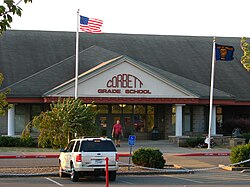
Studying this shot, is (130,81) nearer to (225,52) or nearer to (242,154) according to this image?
(225,52)

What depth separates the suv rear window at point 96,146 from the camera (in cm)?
1992

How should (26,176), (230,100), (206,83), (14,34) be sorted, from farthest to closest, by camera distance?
(14,34) → (206,83) → (230,100) → (26,176)

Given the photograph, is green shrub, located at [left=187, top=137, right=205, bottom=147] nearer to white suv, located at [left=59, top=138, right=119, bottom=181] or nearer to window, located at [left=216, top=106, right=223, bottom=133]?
window, located at [left=216, top=106, right=223, bottom=133]

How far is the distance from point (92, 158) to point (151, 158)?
4731 millimetres

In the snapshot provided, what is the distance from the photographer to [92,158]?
64.6ft

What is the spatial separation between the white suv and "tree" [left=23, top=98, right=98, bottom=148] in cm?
579

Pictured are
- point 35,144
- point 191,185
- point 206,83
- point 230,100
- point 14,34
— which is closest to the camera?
point 191,185

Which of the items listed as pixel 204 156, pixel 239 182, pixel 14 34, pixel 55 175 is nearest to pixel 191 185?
pixel 239 182

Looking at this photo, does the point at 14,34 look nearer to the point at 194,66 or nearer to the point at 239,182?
the point at 194,66

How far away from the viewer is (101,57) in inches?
1699

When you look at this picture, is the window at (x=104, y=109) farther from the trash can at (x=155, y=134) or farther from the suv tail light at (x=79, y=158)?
the suv tail light at (x=79, y=158)

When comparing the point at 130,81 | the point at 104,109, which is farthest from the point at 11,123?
the point at 130,81

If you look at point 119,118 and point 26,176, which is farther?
point 119,118

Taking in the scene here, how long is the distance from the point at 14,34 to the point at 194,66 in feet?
48.7
